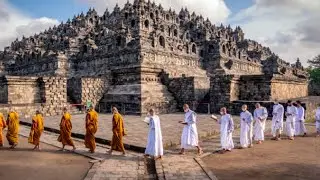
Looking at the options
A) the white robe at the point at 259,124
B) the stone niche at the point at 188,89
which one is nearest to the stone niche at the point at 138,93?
the stone niche at the point at 188,89

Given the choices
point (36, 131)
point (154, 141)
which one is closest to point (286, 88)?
point (154, 141)

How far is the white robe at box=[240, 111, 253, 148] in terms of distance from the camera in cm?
975

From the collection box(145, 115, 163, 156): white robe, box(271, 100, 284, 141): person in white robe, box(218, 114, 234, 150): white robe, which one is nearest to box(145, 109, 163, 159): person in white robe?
box(145, 115, 163, 156): white robe

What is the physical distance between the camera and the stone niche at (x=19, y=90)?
57.1 feet

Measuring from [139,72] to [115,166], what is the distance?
44.9ft

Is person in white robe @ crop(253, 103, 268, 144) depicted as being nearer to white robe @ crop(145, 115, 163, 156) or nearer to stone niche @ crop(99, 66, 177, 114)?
white robe @ crop(145, 115, 163, 156)

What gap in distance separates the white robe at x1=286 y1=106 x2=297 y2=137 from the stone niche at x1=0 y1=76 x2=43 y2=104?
13616mm

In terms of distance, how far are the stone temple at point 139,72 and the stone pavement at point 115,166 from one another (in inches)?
390

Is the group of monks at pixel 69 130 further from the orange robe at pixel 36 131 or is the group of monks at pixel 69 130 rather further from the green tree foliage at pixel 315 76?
the green tree foliage at pixel 315 76

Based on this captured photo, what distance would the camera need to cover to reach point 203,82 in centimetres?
2147

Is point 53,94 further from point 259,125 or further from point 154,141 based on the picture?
point 259,125

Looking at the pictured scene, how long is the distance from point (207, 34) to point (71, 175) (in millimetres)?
35526

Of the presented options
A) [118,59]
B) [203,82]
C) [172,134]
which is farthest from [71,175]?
[118,59]

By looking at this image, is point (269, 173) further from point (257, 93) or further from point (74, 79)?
point (74, 79)
